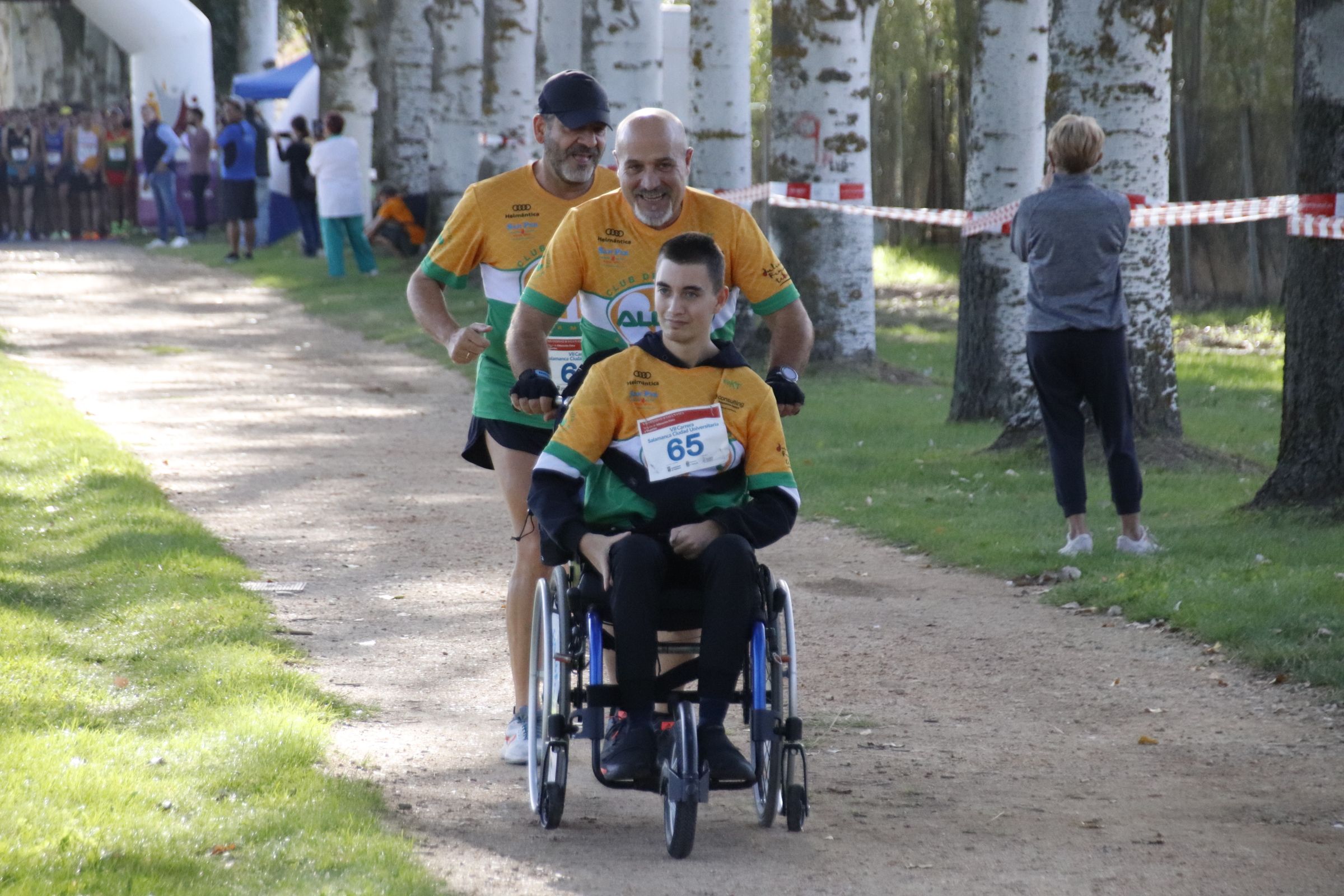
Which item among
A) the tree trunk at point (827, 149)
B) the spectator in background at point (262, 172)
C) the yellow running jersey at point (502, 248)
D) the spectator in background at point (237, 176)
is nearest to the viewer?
the yellow running jersey at point (502, 248)

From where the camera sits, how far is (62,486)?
30.8 feet

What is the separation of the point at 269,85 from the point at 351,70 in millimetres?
7836

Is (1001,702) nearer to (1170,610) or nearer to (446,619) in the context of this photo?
(1170,610)

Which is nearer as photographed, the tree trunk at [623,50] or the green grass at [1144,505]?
the green grass at [1144,505]

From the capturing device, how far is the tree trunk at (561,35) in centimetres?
1994

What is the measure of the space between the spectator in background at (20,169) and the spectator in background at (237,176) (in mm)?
6005

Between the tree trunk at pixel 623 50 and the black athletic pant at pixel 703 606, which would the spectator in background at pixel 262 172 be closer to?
the tree trunk at pixel 623 50

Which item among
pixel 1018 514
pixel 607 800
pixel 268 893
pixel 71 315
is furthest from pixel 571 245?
pixel 71 315

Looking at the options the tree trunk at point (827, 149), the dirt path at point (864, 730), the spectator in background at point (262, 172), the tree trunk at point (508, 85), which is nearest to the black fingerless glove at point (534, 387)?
the dirt path at point (864, 730)

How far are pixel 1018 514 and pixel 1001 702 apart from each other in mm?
3203

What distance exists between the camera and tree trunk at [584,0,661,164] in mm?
17062

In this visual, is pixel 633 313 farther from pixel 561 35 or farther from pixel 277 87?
pixel 277 87

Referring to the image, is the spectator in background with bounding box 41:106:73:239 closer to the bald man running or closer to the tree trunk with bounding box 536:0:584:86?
the tree trunk with bounding box 536:0:584:86

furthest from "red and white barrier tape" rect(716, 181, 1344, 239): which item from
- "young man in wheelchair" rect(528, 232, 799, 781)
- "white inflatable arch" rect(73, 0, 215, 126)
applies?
"white inflatable arch" rect(73, 0, 215, 126)
